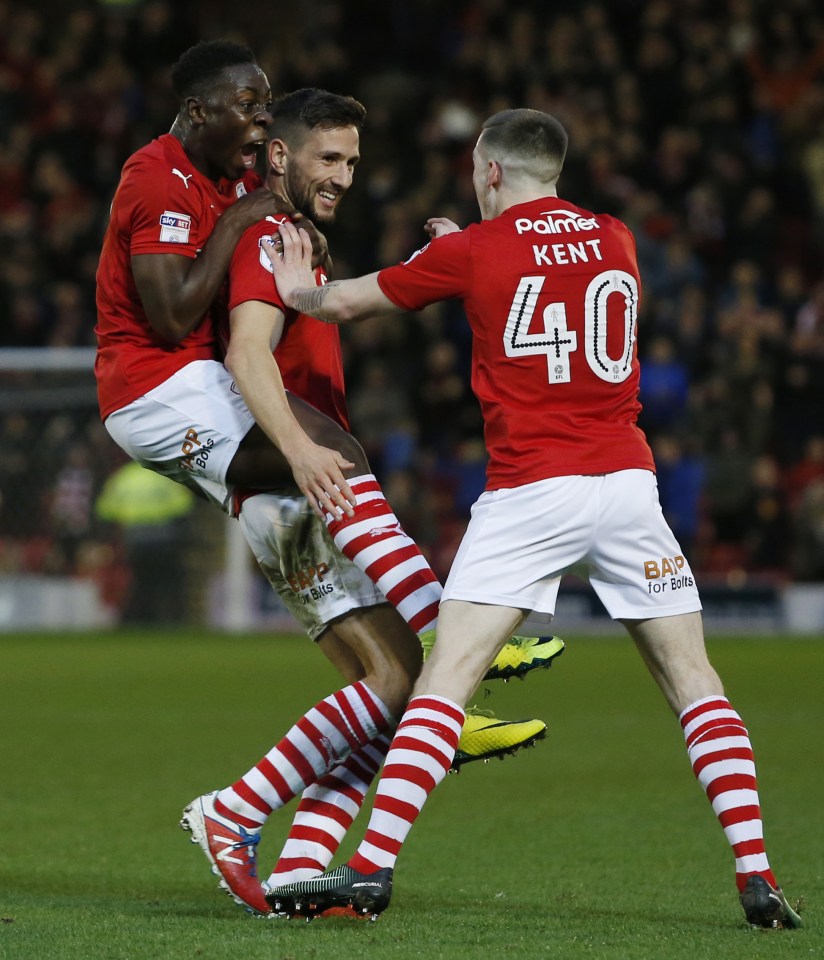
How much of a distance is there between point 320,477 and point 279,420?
0.64 feet

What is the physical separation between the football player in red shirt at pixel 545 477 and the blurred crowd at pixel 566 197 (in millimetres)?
10793

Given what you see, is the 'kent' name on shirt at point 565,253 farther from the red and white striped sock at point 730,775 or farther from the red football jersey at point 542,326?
the red and white striped sock at point 730,775

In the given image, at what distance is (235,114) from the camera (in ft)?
17.1

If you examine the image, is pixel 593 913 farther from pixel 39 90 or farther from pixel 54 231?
pixel 39 90

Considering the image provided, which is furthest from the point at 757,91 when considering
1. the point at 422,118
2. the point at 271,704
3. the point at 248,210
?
the point at 248,210

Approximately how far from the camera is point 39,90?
810 inches

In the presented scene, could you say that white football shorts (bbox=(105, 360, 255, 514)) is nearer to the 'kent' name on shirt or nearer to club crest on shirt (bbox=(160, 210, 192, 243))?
club crest on shirt (bbox=(160, 210, 192, 243))

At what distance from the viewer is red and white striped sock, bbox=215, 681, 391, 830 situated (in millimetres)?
4922

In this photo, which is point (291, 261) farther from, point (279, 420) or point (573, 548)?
point (573, 548)

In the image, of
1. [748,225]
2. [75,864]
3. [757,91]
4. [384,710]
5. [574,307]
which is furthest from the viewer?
[757,91]

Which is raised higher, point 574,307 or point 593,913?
point 574,307

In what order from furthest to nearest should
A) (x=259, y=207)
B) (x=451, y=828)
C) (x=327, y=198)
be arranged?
(x=451, y=828) → (x=327, y=198) → (x=259, y=207)

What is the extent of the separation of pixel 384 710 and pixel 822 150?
1299cm

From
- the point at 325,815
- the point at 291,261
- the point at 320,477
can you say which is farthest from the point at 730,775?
the point at 291,261
